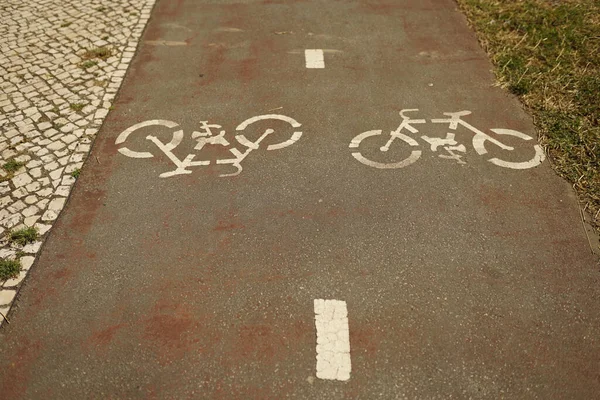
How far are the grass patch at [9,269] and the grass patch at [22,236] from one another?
0.28 meters

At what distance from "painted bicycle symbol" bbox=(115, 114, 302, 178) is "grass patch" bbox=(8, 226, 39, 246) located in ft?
5.11

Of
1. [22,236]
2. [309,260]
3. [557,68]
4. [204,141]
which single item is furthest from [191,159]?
[557,68]

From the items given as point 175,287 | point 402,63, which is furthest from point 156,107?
point 402,63

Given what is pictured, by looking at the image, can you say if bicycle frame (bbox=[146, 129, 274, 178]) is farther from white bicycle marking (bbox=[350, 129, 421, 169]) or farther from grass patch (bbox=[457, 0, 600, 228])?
grass patch (bbox=[457, 0, 600, 228])

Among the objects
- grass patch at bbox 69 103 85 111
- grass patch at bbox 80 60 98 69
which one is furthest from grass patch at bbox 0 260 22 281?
grass patch at bbox 80 60 98 69

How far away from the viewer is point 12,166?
5.97 meters

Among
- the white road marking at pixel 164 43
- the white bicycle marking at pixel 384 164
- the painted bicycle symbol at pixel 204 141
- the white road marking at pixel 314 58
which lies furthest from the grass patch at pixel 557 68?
the white road marking at pixel 164 43

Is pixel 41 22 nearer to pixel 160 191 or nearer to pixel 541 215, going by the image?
pixel 160 191

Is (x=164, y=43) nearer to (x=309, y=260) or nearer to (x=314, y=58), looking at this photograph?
(x=314, y=58)

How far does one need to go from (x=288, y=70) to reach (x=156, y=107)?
2.28 m

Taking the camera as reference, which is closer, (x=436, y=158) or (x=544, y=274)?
(x=544, y=274)

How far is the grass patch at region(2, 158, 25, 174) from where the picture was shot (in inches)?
233

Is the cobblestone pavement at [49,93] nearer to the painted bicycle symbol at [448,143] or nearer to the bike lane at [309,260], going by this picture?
the bike lane at [309,260]

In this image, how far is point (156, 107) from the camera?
701 centimetres
